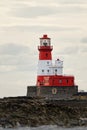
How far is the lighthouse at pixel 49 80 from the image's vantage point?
7575 centimetres

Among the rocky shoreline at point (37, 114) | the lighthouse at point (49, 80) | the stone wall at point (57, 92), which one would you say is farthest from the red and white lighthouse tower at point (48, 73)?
the rocky shoreline at point (37, 114)

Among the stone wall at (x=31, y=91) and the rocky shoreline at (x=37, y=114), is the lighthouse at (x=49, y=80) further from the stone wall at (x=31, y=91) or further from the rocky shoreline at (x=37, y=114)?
the rocky shoreline at (x=37, y=114)

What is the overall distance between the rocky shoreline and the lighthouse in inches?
581

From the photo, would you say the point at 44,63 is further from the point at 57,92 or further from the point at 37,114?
the point at 37,114

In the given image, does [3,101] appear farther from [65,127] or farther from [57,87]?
[57,87]

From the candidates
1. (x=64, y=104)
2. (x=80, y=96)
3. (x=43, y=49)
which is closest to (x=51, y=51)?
(x=43, y=49)

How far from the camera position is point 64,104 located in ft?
205

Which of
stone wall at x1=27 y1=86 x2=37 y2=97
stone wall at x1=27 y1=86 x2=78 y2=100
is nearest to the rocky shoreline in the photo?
stone wall at x1=27 y1=86 x2=78 y2=100

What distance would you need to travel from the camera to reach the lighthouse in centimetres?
7575

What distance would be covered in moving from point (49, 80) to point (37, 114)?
62.9ft

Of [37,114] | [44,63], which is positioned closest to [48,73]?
[44,63]

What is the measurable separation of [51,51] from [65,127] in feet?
73.6

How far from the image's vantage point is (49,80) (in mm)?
76938

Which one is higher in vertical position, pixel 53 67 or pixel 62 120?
pixel 53 67
